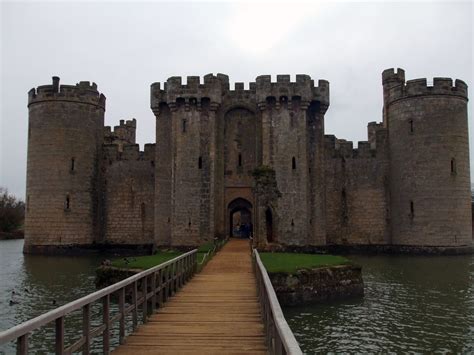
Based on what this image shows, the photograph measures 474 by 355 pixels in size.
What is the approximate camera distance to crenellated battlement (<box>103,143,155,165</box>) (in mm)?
36750

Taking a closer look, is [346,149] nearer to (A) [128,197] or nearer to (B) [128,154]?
(B) [128,154]

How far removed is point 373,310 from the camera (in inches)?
618

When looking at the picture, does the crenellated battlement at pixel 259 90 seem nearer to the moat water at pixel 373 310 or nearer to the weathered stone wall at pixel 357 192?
the weathered stone wall at pixel 357 192

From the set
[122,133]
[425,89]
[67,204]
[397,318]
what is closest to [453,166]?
[425,89]

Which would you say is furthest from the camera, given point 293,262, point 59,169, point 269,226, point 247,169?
point 59,169

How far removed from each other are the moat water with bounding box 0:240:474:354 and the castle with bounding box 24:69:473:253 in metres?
7.58

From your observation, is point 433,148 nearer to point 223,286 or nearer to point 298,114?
point 298,114

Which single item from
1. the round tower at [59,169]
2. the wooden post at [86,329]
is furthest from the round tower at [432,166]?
the wooden post at [86,329]

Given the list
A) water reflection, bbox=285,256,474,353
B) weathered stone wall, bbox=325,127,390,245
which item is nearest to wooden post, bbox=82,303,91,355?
water reflection, bbox=285,256,474,353

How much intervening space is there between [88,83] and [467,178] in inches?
1029

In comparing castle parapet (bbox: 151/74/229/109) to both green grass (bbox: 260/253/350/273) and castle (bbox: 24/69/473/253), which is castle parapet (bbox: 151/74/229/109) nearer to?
castle (bbox: 24/69/473/253)

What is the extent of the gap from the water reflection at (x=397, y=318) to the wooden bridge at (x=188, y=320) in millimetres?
2155

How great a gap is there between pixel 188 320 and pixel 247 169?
80.2ft

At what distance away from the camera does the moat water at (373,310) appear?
12188 mm
